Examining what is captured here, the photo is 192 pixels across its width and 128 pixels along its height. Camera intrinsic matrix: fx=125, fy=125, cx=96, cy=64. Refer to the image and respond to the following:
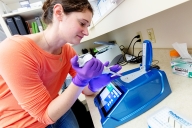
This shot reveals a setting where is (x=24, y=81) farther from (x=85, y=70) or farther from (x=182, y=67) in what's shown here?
(x=182, y=67)

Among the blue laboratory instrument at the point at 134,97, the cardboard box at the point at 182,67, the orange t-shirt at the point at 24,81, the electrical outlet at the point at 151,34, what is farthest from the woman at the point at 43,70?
the electrical outlet at the point at 151,34

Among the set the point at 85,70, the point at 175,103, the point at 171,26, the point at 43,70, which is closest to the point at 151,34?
the point at 171,26

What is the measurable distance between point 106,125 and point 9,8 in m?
1.97

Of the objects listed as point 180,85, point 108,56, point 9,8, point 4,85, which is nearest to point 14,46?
point 4,85

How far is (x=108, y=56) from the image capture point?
126cm

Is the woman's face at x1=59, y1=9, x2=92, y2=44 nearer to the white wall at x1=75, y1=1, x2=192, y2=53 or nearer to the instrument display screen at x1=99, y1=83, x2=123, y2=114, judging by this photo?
the instrument display screen at x1=99, y1=83, x2=123, y2=114

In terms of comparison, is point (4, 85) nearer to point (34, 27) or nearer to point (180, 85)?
point (180, 85)

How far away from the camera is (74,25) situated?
1.90 feet

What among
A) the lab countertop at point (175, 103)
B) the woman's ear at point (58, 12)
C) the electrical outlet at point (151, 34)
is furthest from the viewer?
the electrical outlet at point (151, 34)

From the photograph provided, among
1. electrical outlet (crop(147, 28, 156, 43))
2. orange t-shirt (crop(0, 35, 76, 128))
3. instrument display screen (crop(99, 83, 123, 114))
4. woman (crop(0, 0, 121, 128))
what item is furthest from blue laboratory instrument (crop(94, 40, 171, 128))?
electrical outlet (crop(147, 28, 156, 43))

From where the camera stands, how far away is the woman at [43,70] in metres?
0.49

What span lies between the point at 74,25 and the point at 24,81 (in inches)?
12.5

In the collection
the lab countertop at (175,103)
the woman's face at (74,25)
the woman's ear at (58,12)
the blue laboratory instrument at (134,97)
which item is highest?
the woman's ear at (58,12)

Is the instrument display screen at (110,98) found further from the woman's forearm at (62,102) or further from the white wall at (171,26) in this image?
the white wall at (171,26)
